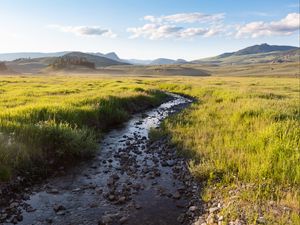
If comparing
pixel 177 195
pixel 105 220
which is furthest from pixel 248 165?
pixel 105 220

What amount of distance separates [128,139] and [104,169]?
4883 mm

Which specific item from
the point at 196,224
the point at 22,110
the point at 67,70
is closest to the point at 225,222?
the point at 196,224

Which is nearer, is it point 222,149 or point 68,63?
point 222,149

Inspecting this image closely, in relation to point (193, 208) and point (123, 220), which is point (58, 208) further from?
point (193, 208)

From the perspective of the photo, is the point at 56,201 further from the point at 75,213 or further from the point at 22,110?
the point at 22,110

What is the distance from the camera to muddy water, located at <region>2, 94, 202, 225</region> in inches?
329

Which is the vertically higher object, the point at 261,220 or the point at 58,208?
the point at 261,220

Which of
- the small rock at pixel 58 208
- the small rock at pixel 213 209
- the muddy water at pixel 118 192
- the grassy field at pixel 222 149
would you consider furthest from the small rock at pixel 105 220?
the grassy field at pixel 222 149

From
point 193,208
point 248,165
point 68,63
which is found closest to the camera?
point 193,208

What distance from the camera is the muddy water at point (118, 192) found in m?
8.36

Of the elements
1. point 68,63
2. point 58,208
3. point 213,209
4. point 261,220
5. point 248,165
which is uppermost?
point 68,63

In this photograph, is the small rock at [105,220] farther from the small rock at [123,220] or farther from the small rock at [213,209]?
the small rock at [213,209]

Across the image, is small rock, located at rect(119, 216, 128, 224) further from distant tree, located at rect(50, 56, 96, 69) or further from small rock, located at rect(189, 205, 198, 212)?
distant tree, located at rect(50, 56, 96, 69)

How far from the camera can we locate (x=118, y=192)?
9820 millimetres
